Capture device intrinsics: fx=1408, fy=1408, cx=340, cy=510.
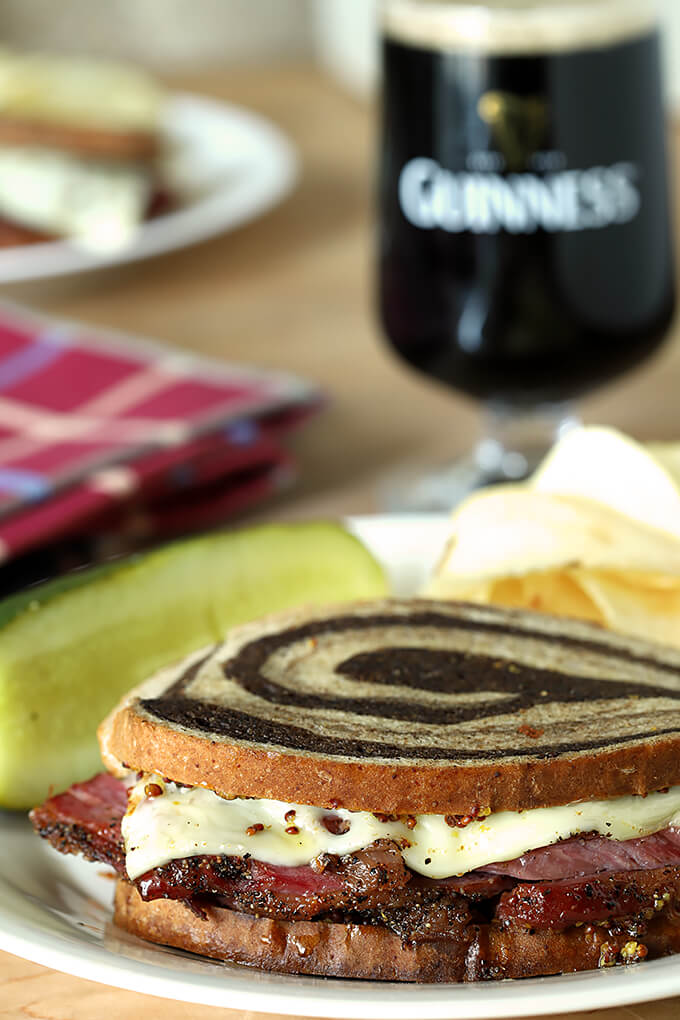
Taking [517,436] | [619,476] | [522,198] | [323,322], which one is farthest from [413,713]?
[323,322]

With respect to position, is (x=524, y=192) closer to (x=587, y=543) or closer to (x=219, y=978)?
(x=587, y=543)

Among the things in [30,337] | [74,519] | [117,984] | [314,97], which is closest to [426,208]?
[74,519]

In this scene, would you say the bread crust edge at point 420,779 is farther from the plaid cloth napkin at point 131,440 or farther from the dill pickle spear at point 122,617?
the plaid cloth napkin at point 131,440

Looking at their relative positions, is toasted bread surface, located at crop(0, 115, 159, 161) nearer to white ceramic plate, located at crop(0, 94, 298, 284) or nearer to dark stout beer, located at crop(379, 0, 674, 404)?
white ceramic plate, located at crop(0, 94, 298, 284)

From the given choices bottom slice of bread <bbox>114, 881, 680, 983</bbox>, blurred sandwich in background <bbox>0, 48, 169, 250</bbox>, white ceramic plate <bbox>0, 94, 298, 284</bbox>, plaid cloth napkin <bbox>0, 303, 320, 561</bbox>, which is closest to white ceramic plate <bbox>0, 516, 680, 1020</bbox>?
bottom slice of bread <bbox>114, 881, 680, 983</bbox>

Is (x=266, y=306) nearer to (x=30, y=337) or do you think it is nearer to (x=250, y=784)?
(x=30, y=337)
